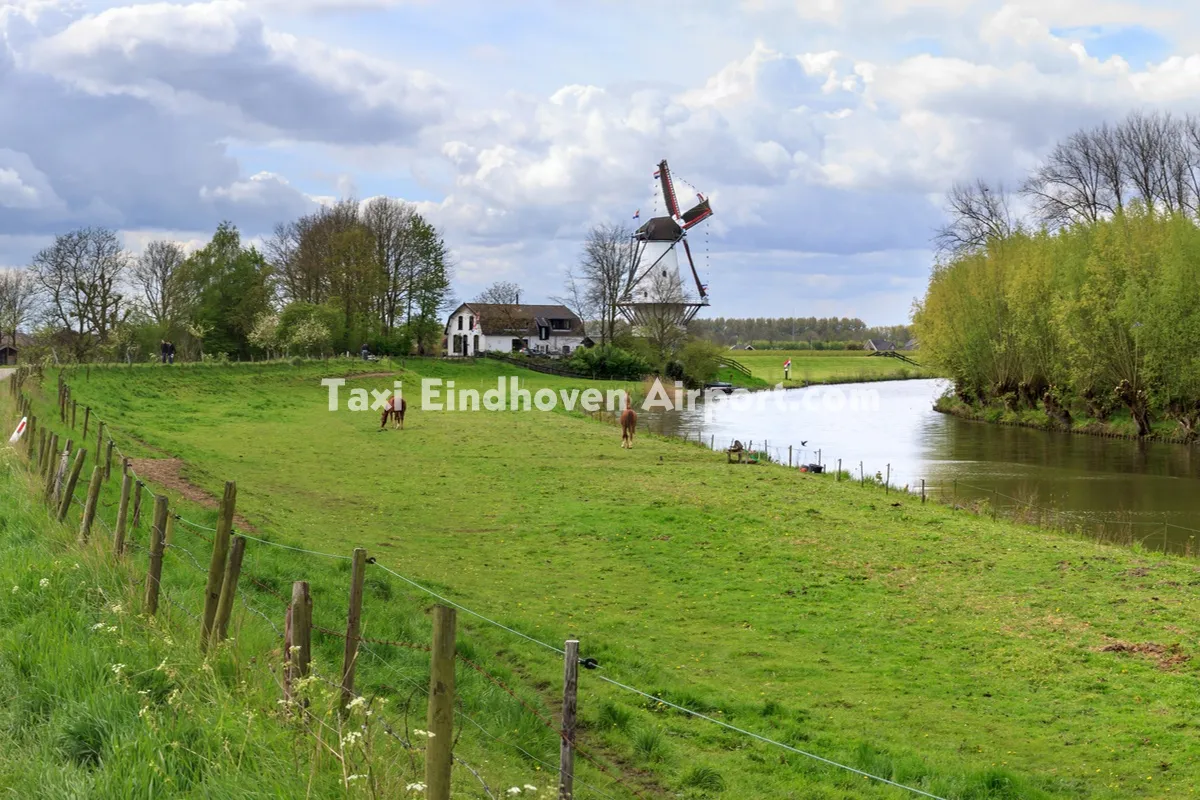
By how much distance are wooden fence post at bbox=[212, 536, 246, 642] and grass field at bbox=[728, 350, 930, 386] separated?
302ft

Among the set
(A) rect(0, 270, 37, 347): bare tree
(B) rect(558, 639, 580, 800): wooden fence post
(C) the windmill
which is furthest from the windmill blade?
(B) rect(558, 639, 580, 800): wooden fence post

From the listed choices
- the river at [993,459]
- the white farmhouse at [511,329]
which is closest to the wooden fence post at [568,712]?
the river at [993,459]

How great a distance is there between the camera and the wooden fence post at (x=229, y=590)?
306 inches

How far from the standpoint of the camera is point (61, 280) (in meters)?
73.7

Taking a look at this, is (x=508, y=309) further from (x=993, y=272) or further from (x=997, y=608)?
(x=997, y=608)

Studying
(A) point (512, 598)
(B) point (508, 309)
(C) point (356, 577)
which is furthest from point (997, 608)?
(B) point (508, 309)

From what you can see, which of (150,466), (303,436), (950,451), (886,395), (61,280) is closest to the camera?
(150,466)

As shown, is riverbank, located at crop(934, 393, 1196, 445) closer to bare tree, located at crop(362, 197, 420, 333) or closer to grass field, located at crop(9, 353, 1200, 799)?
grass field, located at crop(9, 353, 1200, 799)

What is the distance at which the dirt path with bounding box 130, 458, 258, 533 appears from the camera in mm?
18719

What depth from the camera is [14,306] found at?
9006 cm

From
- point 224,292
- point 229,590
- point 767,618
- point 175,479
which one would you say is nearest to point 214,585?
point 229,590

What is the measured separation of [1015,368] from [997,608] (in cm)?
5073

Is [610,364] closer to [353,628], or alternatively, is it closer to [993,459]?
[993,459]

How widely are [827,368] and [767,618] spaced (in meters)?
110
